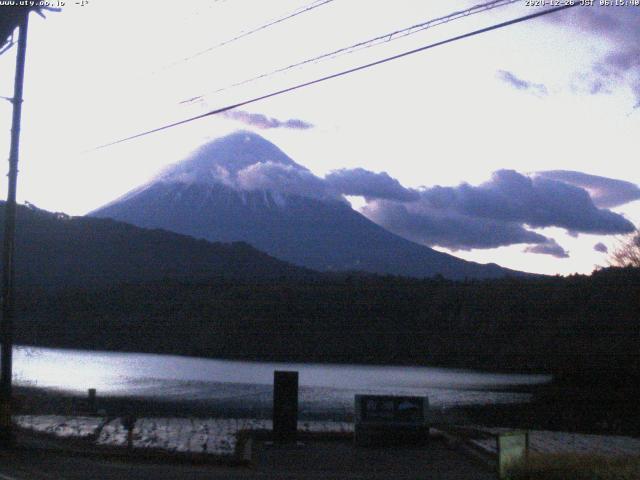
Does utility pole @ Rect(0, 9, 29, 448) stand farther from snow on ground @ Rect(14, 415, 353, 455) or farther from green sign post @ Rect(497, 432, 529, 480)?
green sign post @ Rect(497, 432, 529, 480)

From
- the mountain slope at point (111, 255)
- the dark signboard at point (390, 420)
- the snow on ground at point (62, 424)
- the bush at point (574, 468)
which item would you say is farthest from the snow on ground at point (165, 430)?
the mountain slope at point (111, 255)

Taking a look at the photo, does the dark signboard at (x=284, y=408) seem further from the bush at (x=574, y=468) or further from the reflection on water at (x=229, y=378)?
the reflection on water at (x=229, y=378)

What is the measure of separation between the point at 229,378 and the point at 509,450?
4349 centimetres

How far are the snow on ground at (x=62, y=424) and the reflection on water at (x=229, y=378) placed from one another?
14634 mm

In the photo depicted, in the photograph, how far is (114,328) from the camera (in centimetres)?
8144

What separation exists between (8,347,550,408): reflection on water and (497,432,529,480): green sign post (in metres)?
24.8

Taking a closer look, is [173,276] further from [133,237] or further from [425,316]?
[425,316]

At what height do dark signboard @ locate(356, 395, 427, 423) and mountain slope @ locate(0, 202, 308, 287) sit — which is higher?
mountain slope @ locate(0, 202, 308, 287)

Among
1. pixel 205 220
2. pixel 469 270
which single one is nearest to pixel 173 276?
pixel 469 270

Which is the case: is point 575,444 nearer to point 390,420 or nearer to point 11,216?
point 390,420

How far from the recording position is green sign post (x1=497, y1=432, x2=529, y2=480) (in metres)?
12.2

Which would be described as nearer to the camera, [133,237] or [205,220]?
[133,237]

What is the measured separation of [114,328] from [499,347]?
3452 cm

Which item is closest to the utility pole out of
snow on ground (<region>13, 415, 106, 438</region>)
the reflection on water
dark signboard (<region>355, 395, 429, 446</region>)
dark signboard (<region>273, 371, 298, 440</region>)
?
snow on ground (<region>13, 415, 106, 438</region>)
